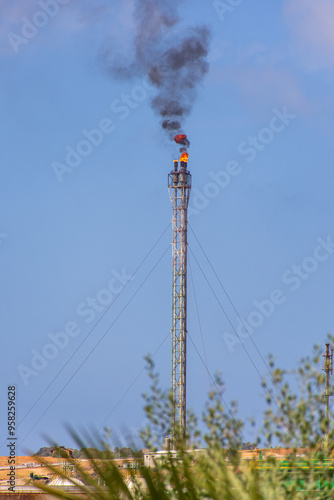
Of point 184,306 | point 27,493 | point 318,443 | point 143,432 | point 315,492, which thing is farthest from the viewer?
point 184,306

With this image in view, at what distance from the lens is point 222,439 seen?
563 inches

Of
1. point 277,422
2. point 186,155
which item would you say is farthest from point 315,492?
point 186,155

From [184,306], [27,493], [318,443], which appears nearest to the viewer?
[318,443]

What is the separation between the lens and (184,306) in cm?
4738

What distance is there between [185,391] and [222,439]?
33.6 metres

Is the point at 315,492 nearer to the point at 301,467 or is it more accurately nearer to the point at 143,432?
the point at 301,467

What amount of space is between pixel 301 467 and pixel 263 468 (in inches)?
30.3

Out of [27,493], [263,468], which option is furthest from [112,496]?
[27,493]

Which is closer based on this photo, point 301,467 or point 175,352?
point 301,467

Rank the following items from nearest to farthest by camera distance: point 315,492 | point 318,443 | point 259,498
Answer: point 259,498 → point 315,492 → point 318,443

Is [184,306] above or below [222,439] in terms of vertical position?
above

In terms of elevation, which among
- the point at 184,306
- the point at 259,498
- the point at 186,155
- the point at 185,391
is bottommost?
the point at 259,498

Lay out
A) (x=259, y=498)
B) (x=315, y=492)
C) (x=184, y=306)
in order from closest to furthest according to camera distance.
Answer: (x=259, y=498) → (x=315, y=492) → (x=184, y=306)

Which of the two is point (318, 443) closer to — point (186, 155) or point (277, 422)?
point (277, 422)
